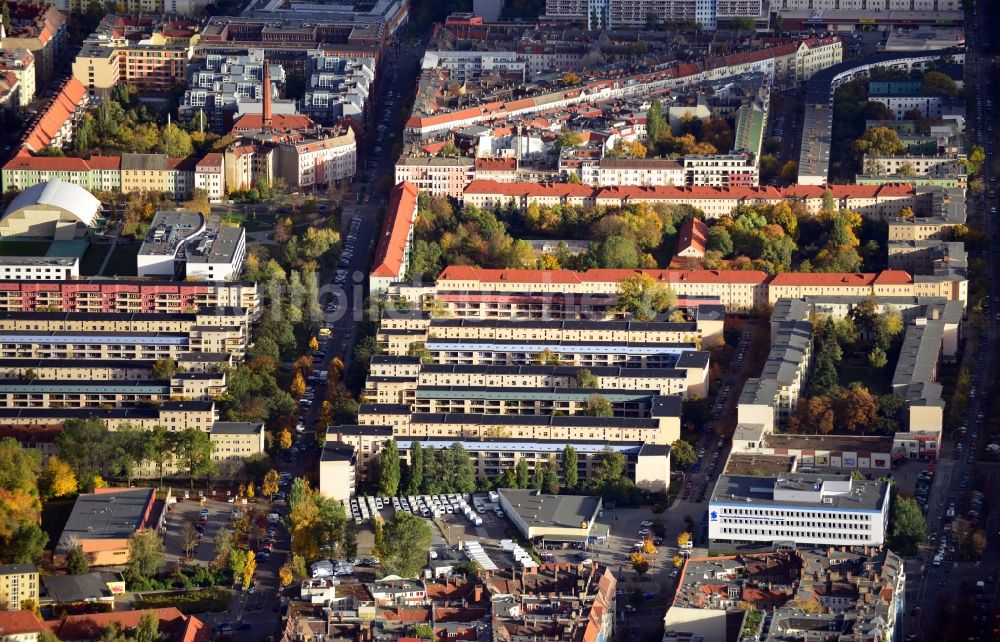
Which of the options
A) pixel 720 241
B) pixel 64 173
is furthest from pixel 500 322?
pixel 64 173

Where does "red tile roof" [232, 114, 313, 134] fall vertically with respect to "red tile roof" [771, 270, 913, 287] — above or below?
above

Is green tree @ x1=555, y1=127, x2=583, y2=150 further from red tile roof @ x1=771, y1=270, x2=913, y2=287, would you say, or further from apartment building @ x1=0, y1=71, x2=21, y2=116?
apartment building @ x1=0, y1=71, x2=21, y2=116

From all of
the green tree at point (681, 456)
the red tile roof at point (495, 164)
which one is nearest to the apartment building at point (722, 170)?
the red tile roof at point (495, 164)

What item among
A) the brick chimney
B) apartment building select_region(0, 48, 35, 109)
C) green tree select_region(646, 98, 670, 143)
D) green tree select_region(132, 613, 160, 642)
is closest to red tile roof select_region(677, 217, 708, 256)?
green tree select_region(646, 98, 670, 143)

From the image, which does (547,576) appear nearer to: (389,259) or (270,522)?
(270,522)

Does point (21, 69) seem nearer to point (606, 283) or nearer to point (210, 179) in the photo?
point (210, 179)

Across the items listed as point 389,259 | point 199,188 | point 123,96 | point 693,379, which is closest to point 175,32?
point 123,96
